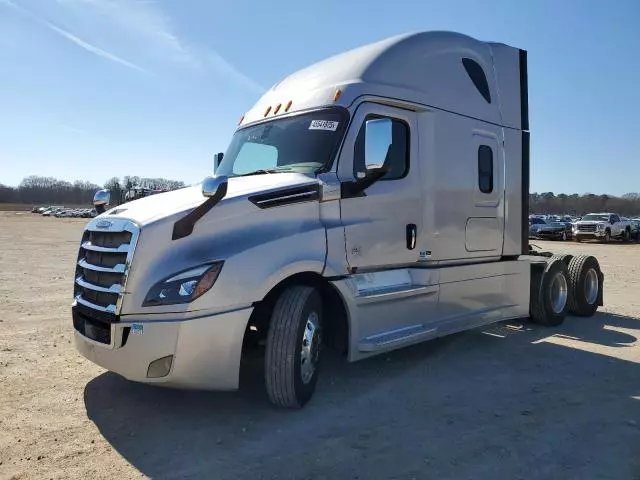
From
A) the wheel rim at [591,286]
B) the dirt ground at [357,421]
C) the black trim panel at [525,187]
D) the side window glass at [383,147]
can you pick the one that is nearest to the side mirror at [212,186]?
the side window glass at [383,147]

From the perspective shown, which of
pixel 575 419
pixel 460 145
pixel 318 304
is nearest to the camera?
pixel 575 419

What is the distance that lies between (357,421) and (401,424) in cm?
36

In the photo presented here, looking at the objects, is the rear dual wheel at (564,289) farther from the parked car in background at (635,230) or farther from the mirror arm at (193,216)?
the parked car in background at (635,230)

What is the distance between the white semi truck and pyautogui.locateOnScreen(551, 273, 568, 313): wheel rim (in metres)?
1.24

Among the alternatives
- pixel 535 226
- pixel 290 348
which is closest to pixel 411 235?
pixel 290 348

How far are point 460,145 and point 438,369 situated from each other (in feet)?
8.78

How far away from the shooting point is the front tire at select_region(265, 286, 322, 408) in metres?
4.41

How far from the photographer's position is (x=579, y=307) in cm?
919

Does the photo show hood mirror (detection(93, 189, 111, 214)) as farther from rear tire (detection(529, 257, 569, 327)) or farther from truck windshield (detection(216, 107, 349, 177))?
rear tire (detection(529, 257, 569, 327))

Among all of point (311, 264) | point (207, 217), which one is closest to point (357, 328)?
point (311, 264)

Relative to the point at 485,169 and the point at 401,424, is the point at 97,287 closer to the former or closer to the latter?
the point at 401,424

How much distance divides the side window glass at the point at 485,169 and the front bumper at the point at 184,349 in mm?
3985

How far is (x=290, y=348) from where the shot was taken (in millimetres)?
4402

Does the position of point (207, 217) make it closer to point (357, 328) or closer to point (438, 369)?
point (357, 328)
